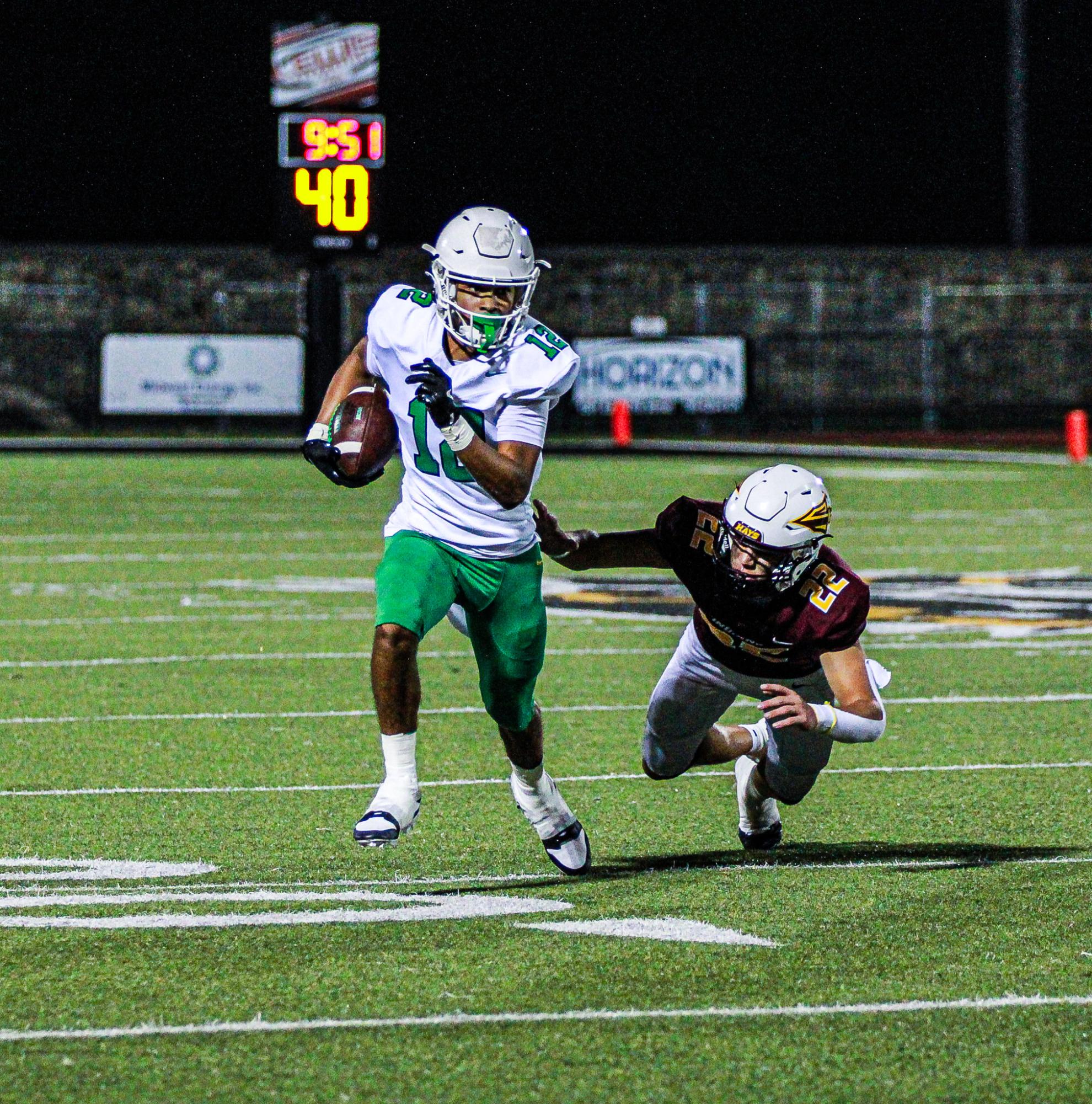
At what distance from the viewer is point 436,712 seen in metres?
8.91

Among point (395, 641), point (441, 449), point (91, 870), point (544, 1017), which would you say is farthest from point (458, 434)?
point (544, 1017)

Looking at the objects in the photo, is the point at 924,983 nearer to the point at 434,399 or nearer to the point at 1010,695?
the point at 434,399

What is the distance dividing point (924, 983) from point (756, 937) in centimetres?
52

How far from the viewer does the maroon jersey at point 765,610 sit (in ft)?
18.9

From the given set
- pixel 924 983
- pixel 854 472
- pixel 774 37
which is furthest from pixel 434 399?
pixel 774 37

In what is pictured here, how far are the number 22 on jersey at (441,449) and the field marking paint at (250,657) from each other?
454 centimetres

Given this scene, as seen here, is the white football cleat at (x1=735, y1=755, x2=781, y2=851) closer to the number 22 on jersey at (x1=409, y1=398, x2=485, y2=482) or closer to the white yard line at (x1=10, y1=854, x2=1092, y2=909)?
the white yard line at (x1=10, y1=854, x2=1092, y2=909)

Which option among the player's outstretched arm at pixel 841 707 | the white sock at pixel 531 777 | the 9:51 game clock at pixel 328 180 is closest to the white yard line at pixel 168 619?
the white sock at pixel 531 777

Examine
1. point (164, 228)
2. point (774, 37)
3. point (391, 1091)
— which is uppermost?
point (774, 37)

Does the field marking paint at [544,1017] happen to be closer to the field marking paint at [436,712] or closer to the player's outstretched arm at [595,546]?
the player's outstretched arm at [595,546]

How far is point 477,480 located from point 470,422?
0.23 m

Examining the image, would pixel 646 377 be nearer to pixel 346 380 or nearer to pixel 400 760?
pixel 346 380

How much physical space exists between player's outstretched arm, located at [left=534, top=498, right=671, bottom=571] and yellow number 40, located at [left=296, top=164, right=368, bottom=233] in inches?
786

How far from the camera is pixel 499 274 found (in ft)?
18.8
